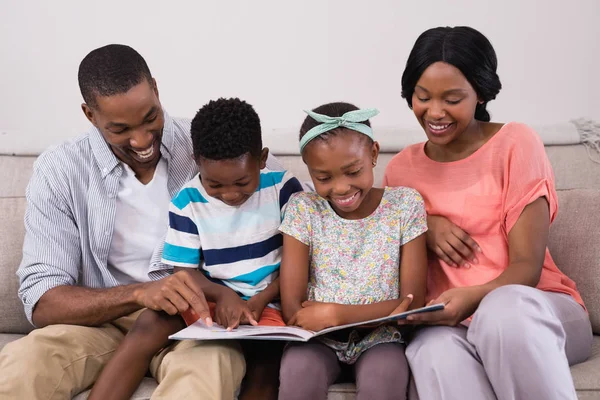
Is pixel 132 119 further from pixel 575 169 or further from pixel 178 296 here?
pixel 575 169

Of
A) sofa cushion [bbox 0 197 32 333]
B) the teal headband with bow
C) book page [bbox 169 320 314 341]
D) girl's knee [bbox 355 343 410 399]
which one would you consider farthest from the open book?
sofa cushion [bbox 0 197 32 333]

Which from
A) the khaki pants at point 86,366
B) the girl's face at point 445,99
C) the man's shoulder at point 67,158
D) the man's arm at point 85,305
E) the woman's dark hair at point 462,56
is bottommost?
the khaki pants at point 86,366

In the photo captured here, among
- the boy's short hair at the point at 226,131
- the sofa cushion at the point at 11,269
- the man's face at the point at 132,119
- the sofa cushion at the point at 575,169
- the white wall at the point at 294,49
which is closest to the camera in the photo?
the boy's short hair at the point at 226,131

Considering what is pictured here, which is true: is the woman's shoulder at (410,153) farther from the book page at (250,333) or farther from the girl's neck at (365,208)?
the book page at (250,333)

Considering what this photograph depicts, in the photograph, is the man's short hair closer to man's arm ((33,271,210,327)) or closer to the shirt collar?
the shirt collar

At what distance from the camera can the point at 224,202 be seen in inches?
73.4

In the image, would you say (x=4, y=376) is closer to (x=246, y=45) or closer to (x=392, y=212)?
(x=392, y=212)

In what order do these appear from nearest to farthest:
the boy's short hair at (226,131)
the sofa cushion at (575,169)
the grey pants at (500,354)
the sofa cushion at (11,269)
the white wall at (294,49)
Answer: the grey pants at (500,354) → the boy's short hair at (226,131) → the sofa cushion at (11,269) → the sofa cushion at (575,169) → the white wall at (294,49)

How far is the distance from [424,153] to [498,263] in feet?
1.17

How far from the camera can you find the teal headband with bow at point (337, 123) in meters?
1.75

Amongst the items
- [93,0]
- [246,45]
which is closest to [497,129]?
[246,45]

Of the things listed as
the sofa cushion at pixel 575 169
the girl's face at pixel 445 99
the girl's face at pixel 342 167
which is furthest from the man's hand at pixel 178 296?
the sofa cushion at pixel 575 169

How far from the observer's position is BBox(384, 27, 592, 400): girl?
4.95 ft

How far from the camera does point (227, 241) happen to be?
1849mm
